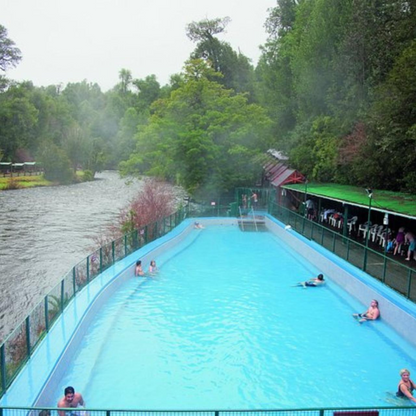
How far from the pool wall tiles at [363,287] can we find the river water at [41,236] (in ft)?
39.0

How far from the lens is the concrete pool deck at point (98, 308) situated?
27.6 feet

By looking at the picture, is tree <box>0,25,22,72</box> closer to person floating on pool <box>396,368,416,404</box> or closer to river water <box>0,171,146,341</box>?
river water <box>0,171,146,341</box>

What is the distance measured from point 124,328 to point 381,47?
73.5 feet

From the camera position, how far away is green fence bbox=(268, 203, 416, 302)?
1272 centimetres

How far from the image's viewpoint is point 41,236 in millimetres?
29922

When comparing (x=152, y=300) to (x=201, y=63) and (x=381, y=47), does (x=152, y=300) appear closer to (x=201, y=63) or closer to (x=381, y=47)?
(x=381, y=47)

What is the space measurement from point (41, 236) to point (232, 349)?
22.1 m

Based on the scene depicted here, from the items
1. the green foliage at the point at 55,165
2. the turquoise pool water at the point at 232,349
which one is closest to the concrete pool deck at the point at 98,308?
the turquoise pool water at the point at 232,349

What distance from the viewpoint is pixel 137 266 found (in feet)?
58.7

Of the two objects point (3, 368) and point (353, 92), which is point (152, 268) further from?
point (353, 92)

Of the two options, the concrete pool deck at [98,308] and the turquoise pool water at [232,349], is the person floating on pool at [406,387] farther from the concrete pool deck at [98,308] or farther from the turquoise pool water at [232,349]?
the concrete pool deck at [98,308]

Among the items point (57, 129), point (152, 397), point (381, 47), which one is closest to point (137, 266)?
point (152, 397)

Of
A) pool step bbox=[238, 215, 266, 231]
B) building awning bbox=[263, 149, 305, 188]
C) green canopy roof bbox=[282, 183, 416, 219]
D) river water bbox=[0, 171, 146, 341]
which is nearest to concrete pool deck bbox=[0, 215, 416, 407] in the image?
green canopy roof bbox=[282, 183, 416, 219]

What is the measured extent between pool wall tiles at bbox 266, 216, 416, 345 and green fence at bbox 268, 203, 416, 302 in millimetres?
196
